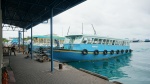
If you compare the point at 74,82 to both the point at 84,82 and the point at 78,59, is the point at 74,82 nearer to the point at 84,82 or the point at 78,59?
the point at 84,82

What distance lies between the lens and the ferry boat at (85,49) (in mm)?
19438

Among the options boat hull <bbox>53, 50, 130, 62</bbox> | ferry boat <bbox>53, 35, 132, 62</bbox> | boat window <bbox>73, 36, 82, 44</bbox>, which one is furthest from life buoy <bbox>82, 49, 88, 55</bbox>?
boat window <bbox>73, 36, 82, 44</bbox>

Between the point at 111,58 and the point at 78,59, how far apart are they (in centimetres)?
826

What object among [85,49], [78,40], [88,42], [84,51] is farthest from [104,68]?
[78,40]

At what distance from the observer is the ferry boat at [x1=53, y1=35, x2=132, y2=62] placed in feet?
63.8

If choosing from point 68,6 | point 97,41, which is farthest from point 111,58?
point 68,6

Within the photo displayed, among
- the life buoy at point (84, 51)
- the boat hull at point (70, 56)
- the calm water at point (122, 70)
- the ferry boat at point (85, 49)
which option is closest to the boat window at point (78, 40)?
the ferry boat at point (85, 49)

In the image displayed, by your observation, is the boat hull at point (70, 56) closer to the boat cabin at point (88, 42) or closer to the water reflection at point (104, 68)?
the water reflection at point (104, 68)

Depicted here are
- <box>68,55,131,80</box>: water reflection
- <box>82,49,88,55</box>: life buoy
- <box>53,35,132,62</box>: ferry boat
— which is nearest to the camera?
<box>68,55,131,80</box>: water reflection

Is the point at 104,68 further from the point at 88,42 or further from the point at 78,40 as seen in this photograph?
the point at 78,40

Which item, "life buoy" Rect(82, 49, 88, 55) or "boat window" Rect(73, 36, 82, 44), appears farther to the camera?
"boat window" Rect(73, 36, 82, 44)

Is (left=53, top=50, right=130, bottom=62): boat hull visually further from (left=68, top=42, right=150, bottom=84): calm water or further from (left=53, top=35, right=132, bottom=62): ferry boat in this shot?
(left=68, top=42, right=150, bottom=84): calm water

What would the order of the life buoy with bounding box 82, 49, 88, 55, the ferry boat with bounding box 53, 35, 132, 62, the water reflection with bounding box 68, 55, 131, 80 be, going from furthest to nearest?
the life buoy with bounding box 82, 49, 88, 55 → the ferry boat with bounding box 53, 35, 132, 62 → the water reflection with bounding box 68, 55, 131, 80

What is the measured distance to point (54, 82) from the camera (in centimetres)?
758
